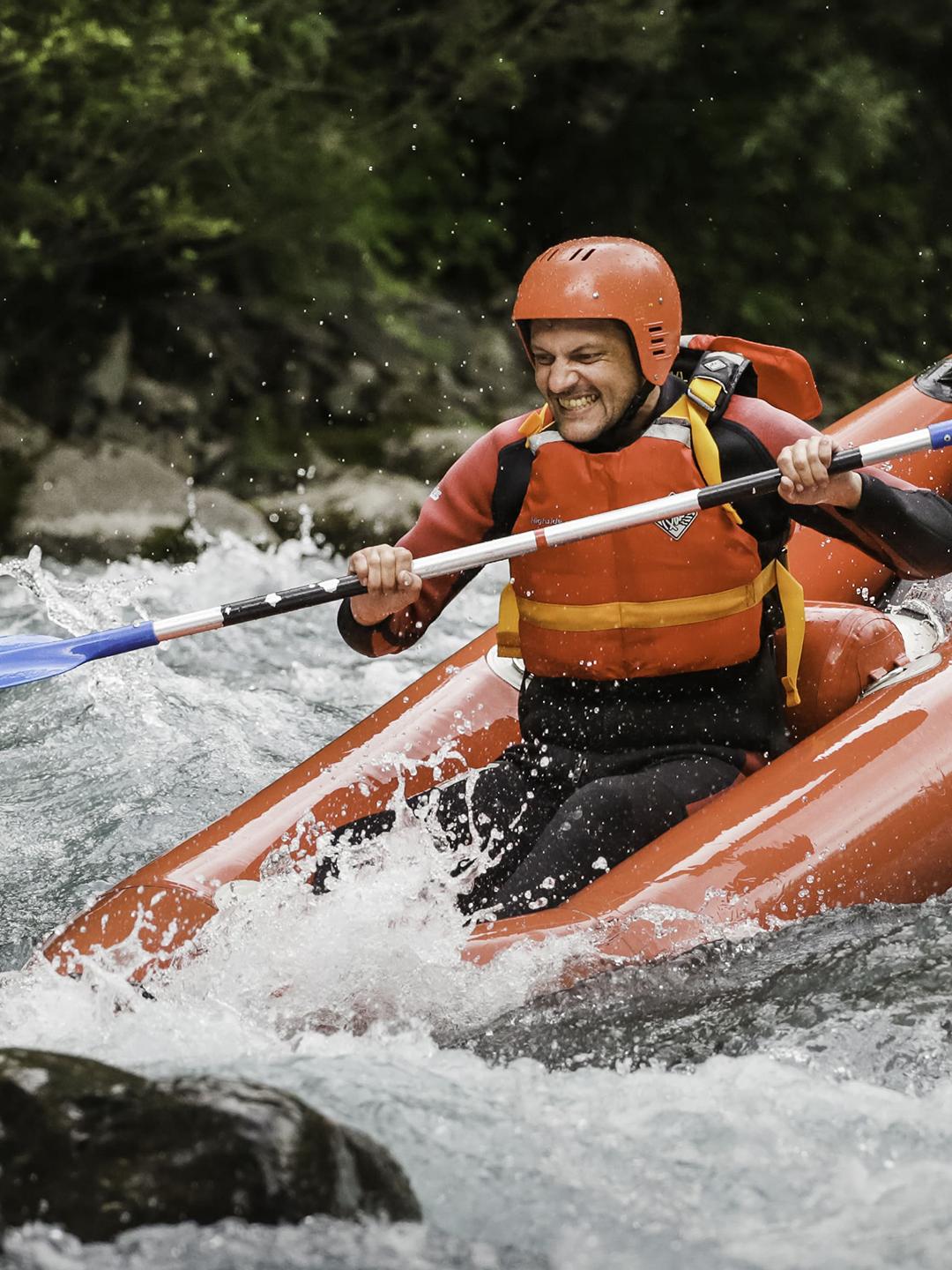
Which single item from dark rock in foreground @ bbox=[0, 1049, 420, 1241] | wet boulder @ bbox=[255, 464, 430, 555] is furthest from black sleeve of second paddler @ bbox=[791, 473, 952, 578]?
wet boulder @ bbox=[255, 464, 430, 555]

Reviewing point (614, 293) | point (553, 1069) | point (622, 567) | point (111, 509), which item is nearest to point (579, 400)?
point (614, 293)

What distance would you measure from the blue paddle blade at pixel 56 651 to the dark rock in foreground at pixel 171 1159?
1.16 meters

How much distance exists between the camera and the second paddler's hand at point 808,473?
2.73 meters

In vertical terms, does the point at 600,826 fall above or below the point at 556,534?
below

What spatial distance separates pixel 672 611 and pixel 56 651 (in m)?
1.22

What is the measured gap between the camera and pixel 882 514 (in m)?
2.85

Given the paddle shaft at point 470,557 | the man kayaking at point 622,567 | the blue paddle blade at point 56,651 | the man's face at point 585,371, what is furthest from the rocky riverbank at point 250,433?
the man's face at point 585,371

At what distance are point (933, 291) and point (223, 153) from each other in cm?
423

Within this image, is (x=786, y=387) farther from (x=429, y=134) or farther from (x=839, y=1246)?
(x=429, y=134)

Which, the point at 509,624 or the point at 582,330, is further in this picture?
the point at 509,624

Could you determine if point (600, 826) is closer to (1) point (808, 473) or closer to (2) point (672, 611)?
(2) point (672, 611)

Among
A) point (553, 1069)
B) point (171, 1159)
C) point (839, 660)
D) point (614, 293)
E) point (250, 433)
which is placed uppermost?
point (614, 293)

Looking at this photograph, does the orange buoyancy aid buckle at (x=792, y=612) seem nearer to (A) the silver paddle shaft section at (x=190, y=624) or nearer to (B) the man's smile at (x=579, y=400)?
(B) the man's smile at (x=579, y=400)

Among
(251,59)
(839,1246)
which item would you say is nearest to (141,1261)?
(839,1246)
